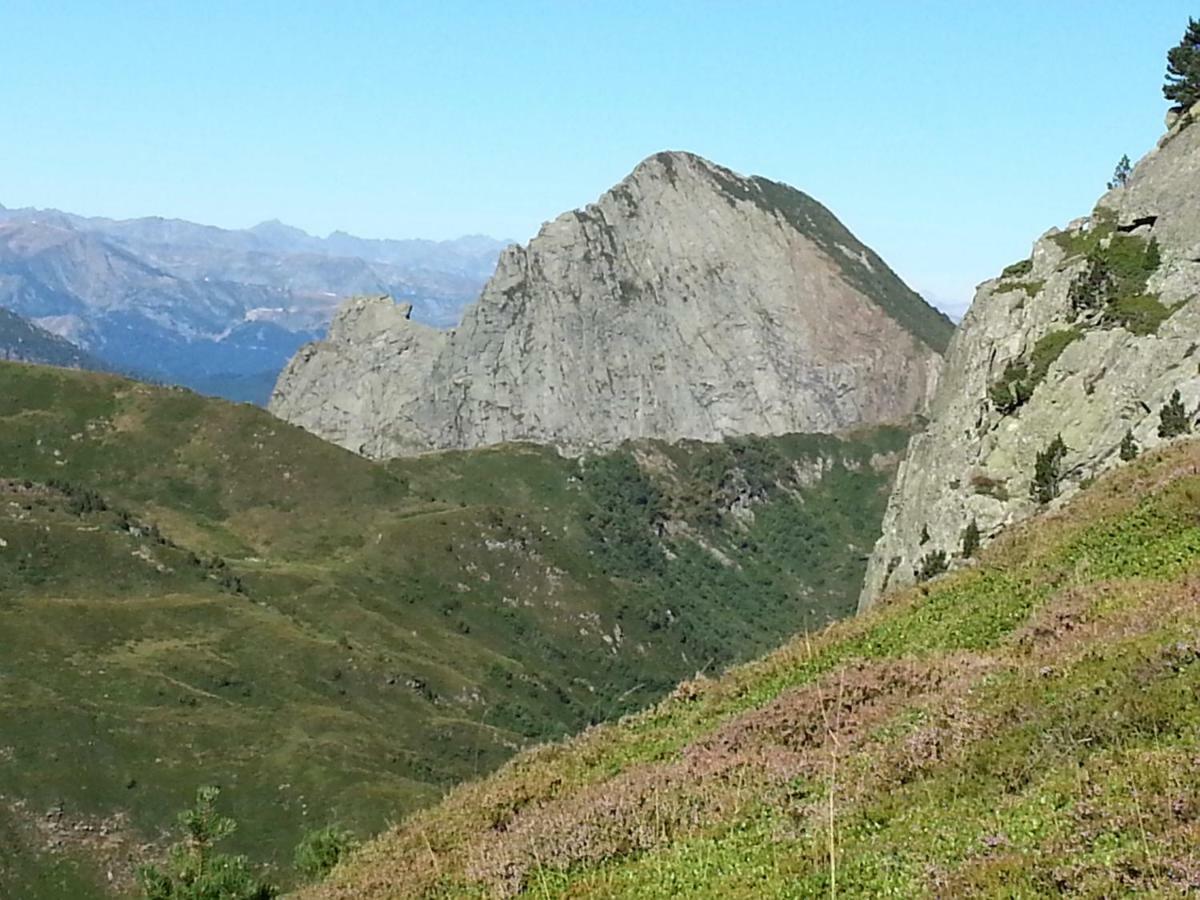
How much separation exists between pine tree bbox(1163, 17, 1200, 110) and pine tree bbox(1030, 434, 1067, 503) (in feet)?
185

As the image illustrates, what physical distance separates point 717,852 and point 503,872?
4103mm

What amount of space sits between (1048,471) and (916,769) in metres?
58.3

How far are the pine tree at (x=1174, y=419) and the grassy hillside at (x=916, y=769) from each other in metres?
31.1

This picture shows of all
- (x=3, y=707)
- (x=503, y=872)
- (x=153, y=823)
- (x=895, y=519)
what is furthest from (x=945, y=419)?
(x=3, y=707)

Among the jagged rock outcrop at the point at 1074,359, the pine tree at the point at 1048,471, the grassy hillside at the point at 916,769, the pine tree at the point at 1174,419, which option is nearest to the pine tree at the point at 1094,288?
the jagged rock outcrop at the point at 1074,359

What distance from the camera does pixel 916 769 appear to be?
19.1 meters

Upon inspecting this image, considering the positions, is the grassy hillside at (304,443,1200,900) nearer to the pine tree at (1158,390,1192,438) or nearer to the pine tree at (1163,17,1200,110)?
the pine tree at (1158,390,1192,438)

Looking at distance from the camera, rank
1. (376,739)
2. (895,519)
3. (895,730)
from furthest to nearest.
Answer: (376,739) → (895,519) → (895,730)

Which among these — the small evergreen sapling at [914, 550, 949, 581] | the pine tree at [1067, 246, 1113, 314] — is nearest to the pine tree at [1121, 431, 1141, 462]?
the small evergreen sapling at [914, 550, 949, 581]

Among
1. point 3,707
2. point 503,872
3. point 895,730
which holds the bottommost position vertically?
point 3,707

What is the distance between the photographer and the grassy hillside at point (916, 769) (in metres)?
14.6

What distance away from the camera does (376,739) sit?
6801 inches

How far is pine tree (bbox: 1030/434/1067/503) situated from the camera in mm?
71938

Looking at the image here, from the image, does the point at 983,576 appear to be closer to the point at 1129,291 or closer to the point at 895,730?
the point at 895,730
